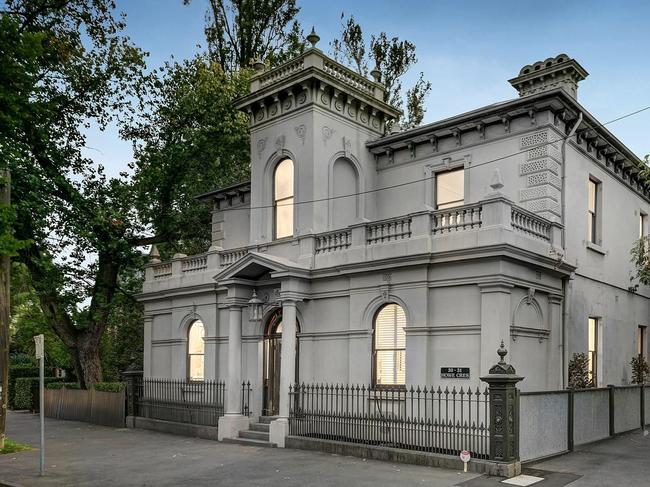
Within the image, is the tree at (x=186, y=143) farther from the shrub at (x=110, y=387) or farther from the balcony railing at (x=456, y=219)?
the balcony railing at (x=456, y=219)

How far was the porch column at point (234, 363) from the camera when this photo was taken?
18.4 metres

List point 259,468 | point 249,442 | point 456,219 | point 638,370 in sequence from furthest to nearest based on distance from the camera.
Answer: point 638,370
point 249,442
point 456,219
point 259,468

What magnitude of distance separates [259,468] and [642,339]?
1485cm

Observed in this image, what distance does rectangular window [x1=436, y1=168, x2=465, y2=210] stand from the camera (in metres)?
18.2

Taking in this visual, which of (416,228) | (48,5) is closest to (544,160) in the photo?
(416,228)

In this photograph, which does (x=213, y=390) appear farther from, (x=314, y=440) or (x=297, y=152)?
(x=297, y=152)

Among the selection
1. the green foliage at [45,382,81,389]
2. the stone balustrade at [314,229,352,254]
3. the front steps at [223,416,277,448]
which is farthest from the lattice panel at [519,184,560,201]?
the green foliage at [45,382,81,389]

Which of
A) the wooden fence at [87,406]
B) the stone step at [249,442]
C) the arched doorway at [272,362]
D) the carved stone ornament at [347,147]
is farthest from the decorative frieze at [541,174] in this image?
the wooden fence at [87,406]

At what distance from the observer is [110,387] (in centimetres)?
2400

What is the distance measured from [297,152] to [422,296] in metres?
6.24

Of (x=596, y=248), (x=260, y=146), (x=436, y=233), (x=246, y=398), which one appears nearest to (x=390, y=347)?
(x=436, y=233)

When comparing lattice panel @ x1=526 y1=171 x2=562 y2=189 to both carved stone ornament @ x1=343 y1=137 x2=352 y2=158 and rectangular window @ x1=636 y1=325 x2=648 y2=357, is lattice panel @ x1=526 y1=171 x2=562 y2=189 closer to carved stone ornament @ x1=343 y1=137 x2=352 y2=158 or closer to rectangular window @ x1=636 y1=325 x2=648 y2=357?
carved stone ornament @ x1=343 y1=137 x2=352 y2=158

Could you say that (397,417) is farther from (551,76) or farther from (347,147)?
(551,76)

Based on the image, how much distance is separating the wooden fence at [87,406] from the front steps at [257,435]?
6.02 metres
